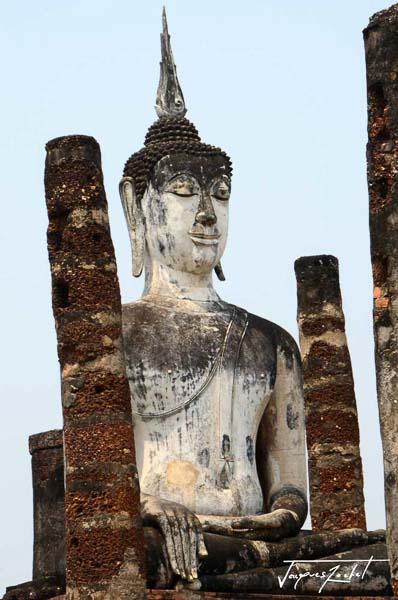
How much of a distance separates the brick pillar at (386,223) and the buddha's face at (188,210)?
4467 millimetres

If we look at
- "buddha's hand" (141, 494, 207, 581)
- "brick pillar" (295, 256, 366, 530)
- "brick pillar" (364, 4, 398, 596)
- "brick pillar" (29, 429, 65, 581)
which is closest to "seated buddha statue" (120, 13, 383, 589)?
"buddha's hand" (141, 494, 207, 581)

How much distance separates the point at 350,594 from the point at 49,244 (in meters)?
3.50

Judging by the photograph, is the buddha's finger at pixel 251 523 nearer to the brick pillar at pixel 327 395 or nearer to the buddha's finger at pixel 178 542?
the buddha's finger at pixel 178 542

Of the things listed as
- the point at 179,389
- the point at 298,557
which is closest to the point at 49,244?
the point at 179,389

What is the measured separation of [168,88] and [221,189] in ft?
3.86

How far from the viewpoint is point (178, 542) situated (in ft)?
51.5

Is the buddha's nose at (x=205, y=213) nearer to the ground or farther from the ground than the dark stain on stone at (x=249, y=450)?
farther from the ground

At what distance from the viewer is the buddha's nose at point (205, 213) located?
1745 cm

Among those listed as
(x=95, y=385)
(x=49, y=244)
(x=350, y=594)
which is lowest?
(x=350, y=594)

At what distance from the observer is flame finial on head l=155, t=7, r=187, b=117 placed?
18078 millimetres

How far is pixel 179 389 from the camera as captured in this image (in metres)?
17.0

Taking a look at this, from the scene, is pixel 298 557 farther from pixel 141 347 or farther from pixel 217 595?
pixel 141 347
